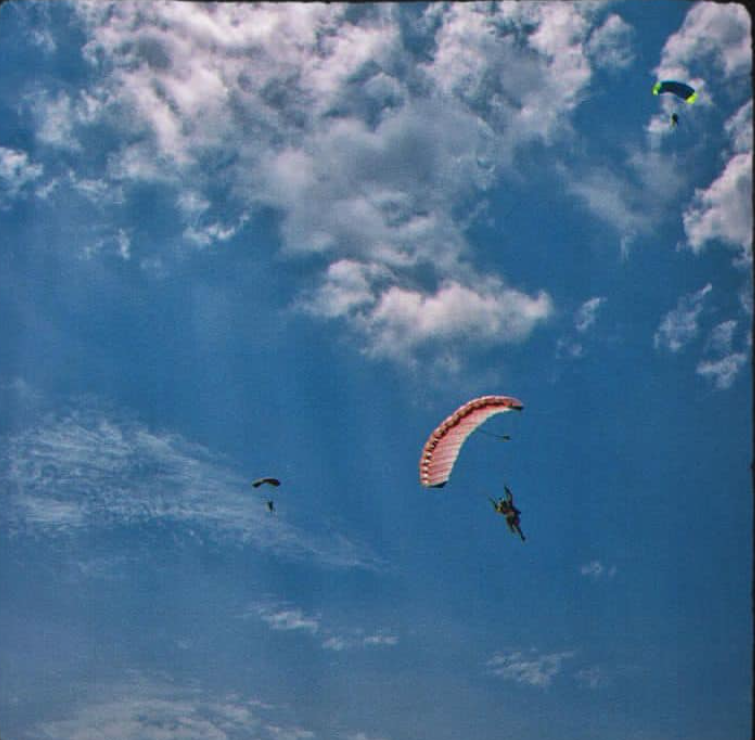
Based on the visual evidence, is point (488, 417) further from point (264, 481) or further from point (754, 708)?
point (754, 708)

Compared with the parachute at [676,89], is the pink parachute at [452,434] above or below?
below

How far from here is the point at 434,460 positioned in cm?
2289

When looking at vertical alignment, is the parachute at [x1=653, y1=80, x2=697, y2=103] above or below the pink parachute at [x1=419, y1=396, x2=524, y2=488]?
above

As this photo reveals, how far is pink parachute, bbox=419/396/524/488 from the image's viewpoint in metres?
21.9

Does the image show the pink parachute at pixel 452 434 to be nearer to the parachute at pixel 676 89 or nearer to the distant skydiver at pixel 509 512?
the distant skydiver at pixel 509 512

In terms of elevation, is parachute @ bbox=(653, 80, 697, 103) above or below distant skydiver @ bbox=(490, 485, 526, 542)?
above

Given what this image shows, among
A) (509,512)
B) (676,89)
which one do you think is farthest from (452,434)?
(676,89)

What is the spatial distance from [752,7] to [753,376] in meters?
5.16

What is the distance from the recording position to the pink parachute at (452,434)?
71.9ft

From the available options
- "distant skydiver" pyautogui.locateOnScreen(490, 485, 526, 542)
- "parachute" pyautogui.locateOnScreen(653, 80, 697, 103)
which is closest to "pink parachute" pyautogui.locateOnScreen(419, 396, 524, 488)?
"distant skydiver" pyautogui.locateOnScreen(490, 485, 526, 542)

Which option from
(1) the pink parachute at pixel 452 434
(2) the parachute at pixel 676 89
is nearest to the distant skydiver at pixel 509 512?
(1) the pink parachute at pixel 452 434

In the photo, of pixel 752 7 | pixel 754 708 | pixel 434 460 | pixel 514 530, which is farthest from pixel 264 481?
pixel 752 7

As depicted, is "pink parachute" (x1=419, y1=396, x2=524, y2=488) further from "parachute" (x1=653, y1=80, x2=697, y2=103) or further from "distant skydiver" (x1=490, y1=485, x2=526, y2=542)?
"parachute" (x1=653, y1=80, x2=697, y2=103)

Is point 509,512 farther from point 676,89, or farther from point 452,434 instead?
point 676,89
